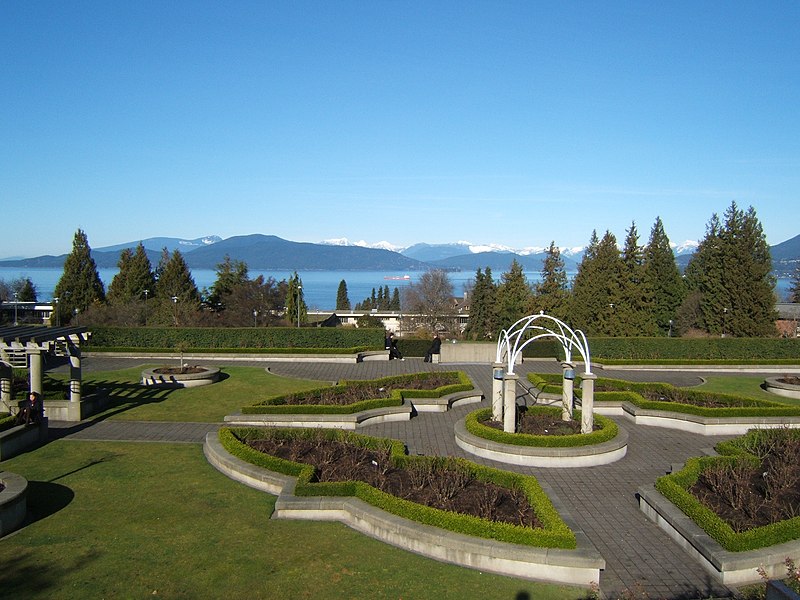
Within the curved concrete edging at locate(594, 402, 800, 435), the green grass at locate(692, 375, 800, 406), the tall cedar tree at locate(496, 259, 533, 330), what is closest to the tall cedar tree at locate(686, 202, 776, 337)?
the tall cedar tree at locate(496, 259, 533, 330)

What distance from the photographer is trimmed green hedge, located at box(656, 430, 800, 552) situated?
10.6 meters

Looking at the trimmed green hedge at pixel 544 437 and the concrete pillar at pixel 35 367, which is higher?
the concrete pillar at pixel 35 367

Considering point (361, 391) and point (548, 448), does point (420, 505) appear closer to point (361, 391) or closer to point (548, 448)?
point (548, 448)

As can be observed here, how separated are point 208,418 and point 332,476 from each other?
8.91 meters

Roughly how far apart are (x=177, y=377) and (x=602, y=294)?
37.5 metres

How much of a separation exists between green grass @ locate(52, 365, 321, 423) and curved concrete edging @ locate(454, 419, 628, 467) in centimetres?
975

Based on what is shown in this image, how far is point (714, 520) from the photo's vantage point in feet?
36.8

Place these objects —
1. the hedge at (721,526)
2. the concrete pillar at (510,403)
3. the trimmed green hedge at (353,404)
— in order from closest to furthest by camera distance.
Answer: the hedge at (721,526) → the concrete pillar at (510,403) → the trimmed green hedge at (353,404)

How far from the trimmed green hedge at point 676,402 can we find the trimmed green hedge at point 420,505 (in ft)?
33.1

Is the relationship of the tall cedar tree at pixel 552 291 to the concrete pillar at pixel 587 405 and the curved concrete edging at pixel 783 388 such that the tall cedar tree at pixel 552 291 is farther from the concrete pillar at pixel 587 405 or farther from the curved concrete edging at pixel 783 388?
the concrete pillar at pixel 587 405

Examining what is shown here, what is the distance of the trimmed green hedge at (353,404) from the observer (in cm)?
2017

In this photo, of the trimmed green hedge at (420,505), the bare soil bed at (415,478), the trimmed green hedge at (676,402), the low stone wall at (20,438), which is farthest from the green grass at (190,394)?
the trimmed green hedge at (676,402)

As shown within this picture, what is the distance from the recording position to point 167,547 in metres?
11.0

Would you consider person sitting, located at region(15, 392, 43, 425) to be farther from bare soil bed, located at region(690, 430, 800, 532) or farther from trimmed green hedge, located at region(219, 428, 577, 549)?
bare soil bed, located at region(690, 430, 800, 532)
